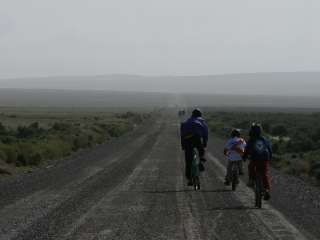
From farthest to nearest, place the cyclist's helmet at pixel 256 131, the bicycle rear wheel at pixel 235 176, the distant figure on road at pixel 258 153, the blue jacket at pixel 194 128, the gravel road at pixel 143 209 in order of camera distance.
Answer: the bicycle rear wheel at pixel 235 176 < the blue jacket at pixel 194 128 < the cyclist's helmet at pixel 256 131 < the distant figure on road at pixel 258 153 < the gravel road at pixel 143 209

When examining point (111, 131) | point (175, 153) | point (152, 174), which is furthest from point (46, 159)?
point (111, 131)

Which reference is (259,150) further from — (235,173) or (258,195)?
(235,173)

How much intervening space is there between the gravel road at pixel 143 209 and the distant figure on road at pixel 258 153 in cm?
55

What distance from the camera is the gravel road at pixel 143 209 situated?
31.9 feet

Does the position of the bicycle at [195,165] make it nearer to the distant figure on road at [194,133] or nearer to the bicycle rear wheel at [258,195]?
the distant figure on road at [194,133]

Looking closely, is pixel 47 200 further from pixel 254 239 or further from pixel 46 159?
pixel 46 159

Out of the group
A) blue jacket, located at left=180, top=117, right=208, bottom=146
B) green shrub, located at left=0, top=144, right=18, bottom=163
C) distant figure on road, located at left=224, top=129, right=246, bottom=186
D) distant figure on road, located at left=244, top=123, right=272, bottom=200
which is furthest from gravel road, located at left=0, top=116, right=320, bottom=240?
green shrub, located at left=0, top=144, right=18, bottom=163

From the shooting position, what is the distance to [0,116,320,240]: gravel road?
971cm

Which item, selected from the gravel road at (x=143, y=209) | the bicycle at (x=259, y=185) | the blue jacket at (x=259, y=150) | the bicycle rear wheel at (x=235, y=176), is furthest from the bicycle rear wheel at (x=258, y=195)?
the bicycle rear wheel at (x=235, y=176)

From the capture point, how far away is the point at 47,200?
13.4 meters

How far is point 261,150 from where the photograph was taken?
12.9 metres

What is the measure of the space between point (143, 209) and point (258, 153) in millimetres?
2700

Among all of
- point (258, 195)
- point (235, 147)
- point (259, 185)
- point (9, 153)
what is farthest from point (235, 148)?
point (9, 153)

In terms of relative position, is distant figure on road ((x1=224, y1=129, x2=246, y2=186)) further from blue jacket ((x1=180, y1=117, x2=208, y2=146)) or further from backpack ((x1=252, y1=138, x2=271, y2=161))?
backpack ((x1=252, y1=138, x2=271, y2=161))
